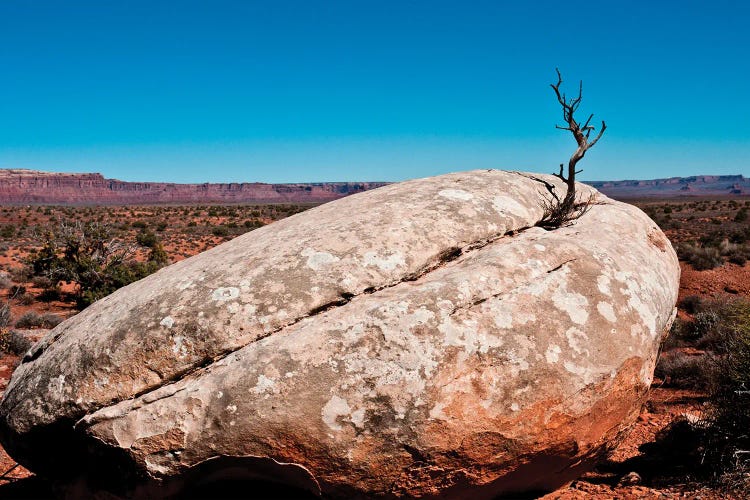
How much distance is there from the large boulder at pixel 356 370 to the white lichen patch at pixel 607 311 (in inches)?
0.4

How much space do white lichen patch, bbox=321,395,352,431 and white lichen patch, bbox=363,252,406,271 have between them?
1.14 metres

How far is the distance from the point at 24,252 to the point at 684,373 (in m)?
28.2

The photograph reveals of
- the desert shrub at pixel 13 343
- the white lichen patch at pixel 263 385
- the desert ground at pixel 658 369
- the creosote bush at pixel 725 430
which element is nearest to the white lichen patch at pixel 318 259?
the white lichen patch at pixel 263 385

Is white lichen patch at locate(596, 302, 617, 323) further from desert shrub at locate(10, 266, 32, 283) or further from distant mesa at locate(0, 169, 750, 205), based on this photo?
distant mesa at locate(0, 169, 750, 205)

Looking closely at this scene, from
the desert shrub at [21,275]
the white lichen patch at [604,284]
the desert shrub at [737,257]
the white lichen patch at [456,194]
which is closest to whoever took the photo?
the white lichen patch at [604,284]

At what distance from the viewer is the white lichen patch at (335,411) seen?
10.4ft

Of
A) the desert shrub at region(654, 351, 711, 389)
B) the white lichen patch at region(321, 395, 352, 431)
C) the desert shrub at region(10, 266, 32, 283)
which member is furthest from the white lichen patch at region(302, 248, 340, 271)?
the desert shrub at region(10, 266, 32, 283)

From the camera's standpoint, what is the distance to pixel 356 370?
10.6 ft

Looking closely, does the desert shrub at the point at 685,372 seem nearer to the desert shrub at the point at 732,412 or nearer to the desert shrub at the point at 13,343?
the desert shrub at the point at 732,412

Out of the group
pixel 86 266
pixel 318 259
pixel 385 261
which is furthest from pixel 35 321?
pixel 385 261

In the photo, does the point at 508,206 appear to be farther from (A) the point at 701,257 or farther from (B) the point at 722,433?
(A) the point at 701,257

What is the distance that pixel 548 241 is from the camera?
14.0 ft

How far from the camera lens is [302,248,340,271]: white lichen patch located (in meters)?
3.83

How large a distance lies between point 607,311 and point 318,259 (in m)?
2.34
